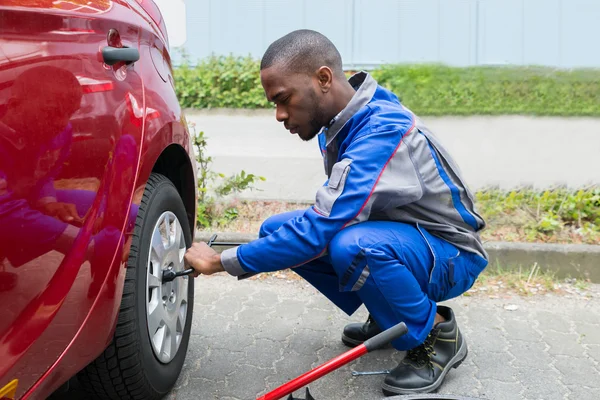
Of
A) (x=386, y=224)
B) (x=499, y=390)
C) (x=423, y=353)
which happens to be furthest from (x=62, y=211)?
(x=499, y=390)

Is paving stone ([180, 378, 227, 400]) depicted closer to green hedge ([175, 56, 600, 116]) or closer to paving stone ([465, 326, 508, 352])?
paving stone ([465, 326, 508, 352])

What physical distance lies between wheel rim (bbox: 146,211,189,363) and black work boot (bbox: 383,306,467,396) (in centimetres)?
77

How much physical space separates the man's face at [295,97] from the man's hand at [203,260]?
0.51 metres

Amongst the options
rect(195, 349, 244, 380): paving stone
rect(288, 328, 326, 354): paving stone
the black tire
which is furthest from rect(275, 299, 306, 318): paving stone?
the black tire

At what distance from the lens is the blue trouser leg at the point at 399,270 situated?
221 centimetres

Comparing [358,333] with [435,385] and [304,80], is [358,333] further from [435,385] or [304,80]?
[304,80]

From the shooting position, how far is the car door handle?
1.75 m

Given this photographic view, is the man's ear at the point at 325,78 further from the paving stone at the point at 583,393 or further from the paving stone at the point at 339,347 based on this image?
the paving stone at the point at 583,393

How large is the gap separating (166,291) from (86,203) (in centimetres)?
68

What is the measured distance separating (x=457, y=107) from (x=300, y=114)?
338 cm

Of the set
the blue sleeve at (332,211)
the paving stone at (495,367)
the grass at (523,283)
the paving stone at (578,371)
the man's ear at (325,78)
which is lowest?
the paving stone at (495,367)

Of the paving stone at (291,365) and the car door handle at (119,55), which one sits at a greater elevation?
the car door handle at (119,55)

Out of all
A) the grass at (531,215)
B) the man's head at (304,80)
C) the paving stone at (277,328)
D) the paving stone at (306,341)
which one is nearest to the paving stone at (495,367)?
the paving stone at (306,341)

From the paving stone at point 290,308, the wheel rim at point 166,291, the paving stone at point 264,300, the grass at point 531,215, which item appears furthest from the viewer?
the grass at point 531,215
